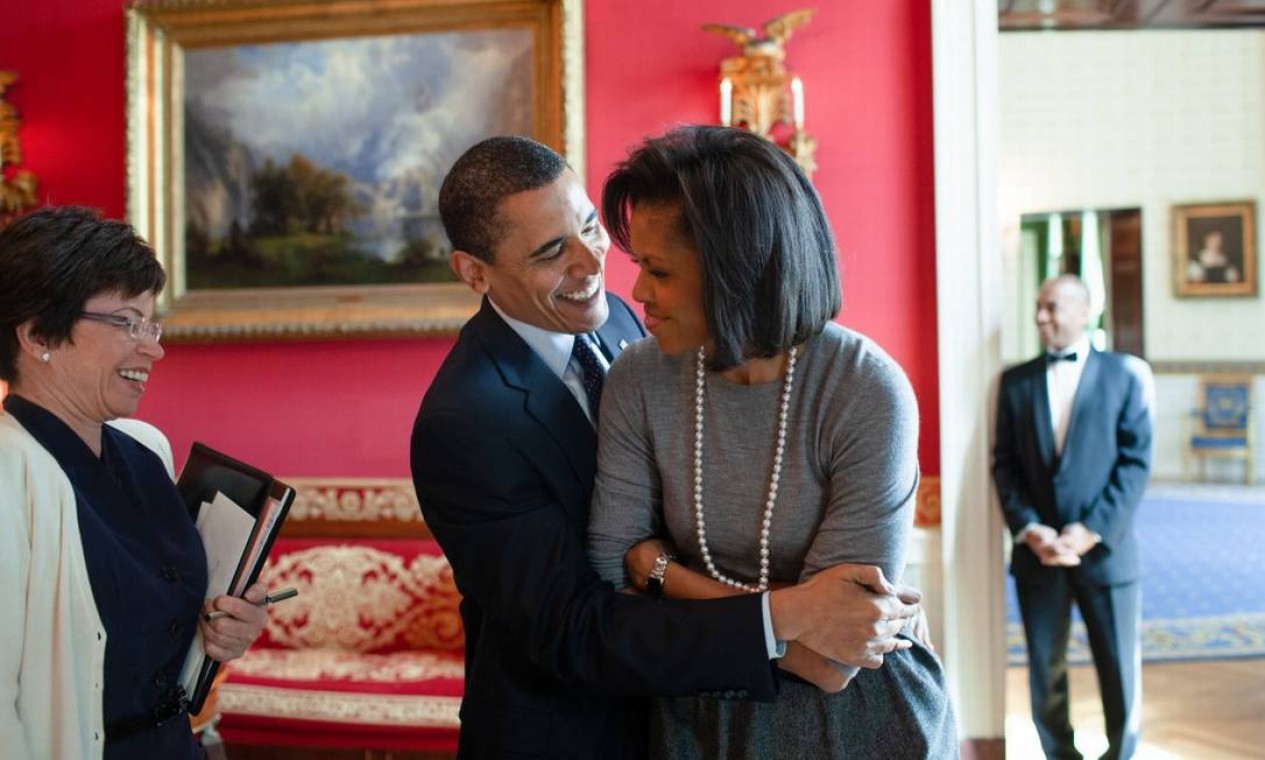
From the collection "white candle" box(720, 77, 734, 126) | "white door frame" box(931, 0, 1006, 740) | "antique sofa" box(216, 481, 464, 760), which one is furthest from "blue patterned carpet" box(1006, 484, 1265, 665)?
"antique sofa" box(216, 481, 464, 760)

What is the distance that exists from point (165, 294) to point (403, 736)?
7.73 feet

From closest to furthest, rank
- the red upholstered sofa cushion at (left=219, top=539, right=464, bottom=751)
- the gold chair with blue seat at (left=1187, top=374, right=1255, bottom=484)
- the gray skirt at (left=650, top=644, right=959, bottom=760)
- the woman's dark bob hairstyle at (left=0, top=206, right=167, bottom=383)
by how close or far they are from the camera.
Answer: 1. the gray skirt at (left=650, top=644, right=959, bottom=760)
2. the woman's dark bob hairstyle at (left=0, top=206, right=167, bottom=383)
3. the red upholstered sofa cushion at (left=219, top=539, right=464, bottom=751)
4. the gold chair with blue seat at (left=1187, top=374, right=1255, bottom=484)

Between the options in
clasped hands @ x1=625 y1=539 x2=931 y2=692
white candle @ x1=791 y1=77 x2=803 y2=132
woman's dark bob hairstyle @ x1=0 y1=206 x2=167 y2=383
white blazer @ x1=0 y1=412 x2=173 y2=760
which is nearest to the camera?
clasped hands @ x1=625 y1=539 x2=931 y2=692

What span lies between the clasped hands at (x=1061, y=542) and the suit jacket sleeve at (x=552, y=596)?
10.2ft

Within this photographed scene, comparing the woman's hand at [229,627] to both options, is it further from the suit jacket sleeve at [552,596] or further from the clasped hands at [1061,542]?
the clasped hands at [1061,542]

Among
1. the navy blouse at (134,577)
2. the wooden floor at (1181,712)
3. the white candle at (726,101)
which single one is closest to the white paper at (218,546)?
the navy blouse at (134,577)

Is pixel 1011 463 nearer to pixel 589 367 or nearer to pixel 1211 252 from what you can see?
pixel 589 367

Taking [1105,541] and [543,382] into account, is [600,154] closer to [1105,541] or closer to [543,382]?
[1105,541]

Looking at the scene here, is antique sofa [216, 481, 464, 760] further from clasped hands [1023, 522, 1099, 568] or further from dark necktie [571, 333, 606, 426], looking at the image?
clasped hands [1023, 522, 1099, 568]

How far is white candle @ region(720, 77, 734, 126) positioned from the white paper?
2791 millimetres

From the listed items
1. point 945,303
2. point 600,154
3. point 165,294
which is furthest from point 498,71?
point 945,303

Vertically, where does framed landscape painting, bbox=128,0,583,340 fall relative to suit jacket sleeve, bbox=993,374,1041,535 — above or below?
above

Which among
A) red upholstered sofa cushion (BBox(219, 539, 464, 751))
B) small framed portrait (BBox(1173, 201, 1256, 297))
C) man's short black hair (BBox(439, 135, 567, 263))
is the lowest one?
red upholstered sofa cushion (BBox(219, 539, 464, 751))

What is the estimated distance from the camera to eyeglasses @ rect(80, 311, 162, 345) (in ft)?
6.15
